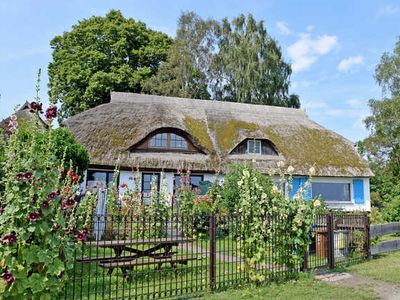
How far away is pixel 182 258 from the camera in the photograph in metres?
6.55

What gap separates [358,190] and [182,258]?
652 inches

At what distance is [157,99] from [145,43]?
1183cm

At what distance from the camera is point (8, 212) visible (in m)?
3.72

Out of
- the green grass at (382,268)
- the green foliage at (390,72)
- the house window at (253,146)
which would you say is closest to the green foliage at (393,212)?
the green grass at (382,268)

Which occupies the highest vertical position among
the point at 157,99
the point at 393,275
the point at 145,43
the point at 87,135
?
the point at 145,43

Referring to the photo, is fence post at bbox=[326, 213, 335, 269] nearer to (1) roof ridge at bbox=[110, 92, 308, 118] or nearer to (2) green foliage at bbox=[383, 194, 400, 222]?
(2) green foliage at bbox=[383, 194, 400, 222]

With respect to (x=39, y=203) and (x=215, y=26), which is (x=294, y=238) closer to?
(x=39, y=203)

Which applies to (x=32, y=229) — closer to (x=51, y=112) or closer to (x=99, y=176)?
(x=51, y=112)

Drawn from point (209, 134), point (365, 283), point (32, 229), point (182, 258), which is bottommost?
point (365, 283)

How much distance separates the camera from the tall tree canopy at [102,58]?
28.4 metres

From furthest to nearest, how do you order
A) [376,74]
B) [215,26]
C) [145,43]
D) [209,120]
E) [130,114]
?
[145,43]
[215,26]
[376,74]
[209,120]
[130,114]

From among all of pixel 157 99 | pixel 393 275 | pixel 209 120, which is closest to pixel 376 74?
pixel 209 120

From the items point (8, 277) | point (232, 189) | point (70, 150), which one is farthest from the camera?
point (232, 189)

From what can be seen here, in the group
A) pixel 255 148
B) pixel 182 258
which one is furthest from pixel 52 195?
pixel 255 148
